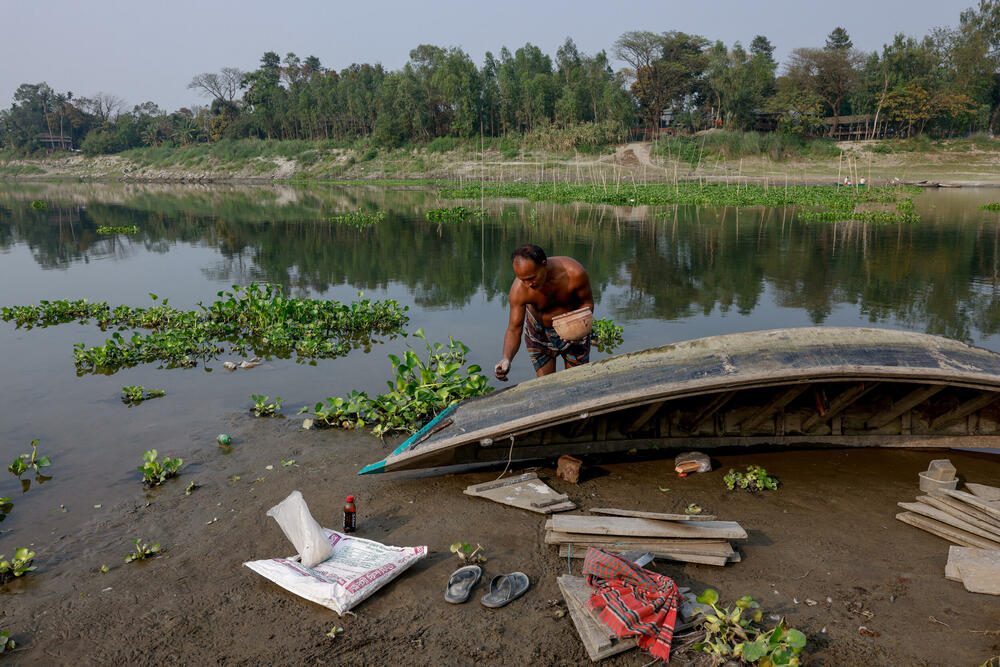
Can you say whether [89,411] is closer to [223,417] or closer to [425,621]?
[223,417]

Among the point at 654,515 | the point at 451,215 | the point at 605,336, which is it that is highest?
the point at 451,215

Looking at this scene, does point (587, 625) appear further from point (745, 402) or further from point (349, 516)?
point (745, 402)

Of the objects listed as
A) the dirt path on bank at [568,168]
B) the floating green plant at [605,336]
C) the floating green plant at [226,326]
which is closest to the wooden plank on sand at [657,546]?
the floating green plant at [605,336]

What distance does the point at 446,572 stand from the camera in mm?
3645

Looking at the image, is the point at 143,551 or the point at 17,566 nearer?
the point at 17,566

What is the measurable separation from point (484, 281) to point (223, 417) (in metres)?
7.45

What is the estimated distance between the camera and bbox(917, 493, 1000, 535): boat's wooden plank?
3.73 m

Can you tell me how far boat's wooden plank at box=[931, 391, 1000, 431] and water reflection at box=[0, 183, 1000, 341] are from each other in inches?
170

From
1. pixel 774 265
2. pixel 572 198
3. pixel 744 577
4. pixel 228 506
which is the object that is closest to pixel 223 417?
pixel 228 506

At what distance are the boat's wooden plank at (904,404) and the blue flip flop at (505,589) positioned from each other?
3337mm

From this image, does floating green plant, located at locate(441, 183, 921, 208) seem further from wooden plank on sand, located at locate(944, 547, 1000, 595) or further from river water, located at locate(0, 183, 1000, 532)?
wooden plank on sand, located at locate(944, 547, 1000, 595)

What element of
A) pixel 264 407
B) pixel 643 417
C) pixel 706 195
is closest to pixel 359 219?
pixel 706 195

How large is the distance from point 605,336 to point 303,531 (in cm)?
581

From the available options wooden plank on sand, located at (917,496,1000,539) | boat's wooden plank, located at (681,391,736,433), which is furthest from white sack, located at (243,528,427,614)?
wooden plank on sand, located at (917,496,1000,539)
